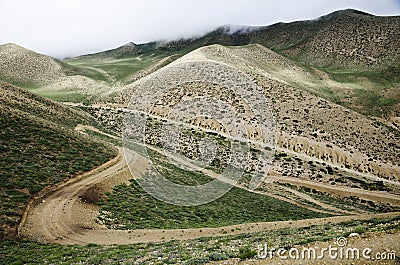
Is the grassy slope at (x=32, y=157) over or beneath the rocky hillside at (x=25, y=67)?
beneath

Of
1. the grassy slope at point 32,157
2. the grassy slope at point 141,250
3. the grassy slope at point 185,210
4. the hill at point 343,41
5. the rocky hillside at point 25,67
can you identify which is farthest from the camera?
the hill at point 343,41

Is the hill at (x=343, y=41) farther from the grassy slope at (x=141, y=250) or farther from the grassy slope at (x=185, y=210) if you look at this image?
the grassy slope at (x=141, y=250)

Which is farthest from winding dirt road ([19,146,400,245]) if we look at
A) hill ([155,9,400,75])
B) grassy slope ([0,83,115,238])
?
hill ([155,9,400,75])

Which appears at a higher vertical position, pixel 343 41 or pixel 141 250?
pixel 343 41

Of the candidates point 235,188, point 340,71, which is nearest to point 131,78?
point 340,71

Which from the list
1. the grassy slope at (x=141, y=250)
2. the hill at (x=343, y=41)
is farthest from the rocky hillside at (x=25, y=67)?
the grassy slope at (x=141, y=250)

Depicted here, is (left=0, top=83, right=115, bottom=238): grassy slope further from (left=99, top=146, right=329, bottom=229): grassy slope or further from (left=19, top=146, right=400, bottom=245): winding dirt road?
(left=99, top=146, right=329, bottom=229): grassy slope

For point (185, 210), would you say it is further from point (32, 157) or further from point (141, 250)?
point (32, 157)

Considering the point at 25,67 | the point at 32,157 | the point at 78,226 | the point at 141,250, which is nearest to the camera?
the point at 141,250

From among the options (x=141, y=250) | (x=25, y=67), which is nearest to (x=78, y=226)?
(x=141, y=250)

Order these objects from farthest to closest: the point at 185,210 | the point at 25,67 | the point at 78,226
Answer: the point at 25,67, the point at 185,210, the point at 78,226
